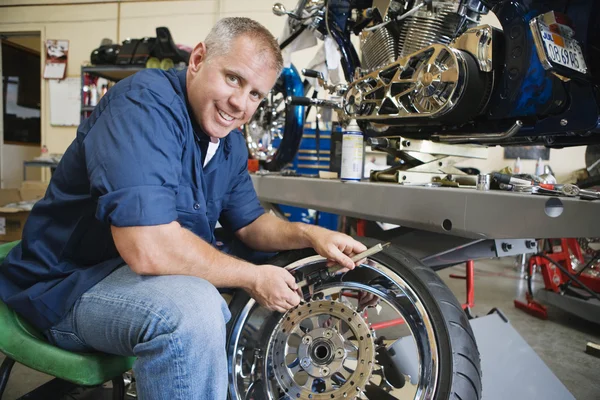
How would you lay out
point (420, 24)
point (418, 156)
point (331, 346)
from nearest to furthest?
point (331, 346) < point (420, 24) < point (418, 156)

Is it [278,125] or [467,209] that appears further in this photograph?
[278,125]

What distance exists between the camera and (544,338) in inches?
84.2

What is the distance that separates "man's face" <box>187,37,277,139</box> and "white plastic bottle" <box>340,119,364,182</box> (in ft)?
1.85

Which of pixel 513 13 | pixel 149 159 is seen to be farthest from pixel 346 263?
pixel 513 13

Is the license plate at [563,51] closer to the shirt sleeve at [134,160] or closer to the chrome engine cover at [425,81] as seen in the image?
the chrome engine cover at [425,81]

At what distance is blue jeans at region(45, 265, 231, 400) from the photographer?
797 mm

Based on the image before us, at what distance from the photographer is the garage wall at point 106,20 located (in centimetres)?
544

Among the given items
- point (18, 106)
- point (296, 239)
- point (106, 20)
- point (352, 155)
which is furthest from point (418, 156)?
point (18, 106)

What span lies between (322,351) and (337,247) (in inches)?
10.0

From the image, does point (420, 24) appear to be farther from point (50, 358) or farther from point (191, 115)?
point (50, 358)

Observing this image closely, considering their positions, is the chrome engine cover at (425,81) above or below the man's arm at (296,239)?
above

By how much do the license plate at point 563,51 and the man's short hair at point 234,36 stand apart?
678 millimetres

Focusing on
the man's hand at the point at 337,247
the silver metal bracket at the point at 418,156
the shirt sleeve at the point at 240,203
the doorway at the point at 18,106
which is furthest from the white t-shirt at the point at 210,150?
the doorway at the point at 18,106

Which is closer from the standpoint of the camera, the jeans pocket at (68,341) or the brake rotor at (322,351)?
the jeans pocket at (68,341)
